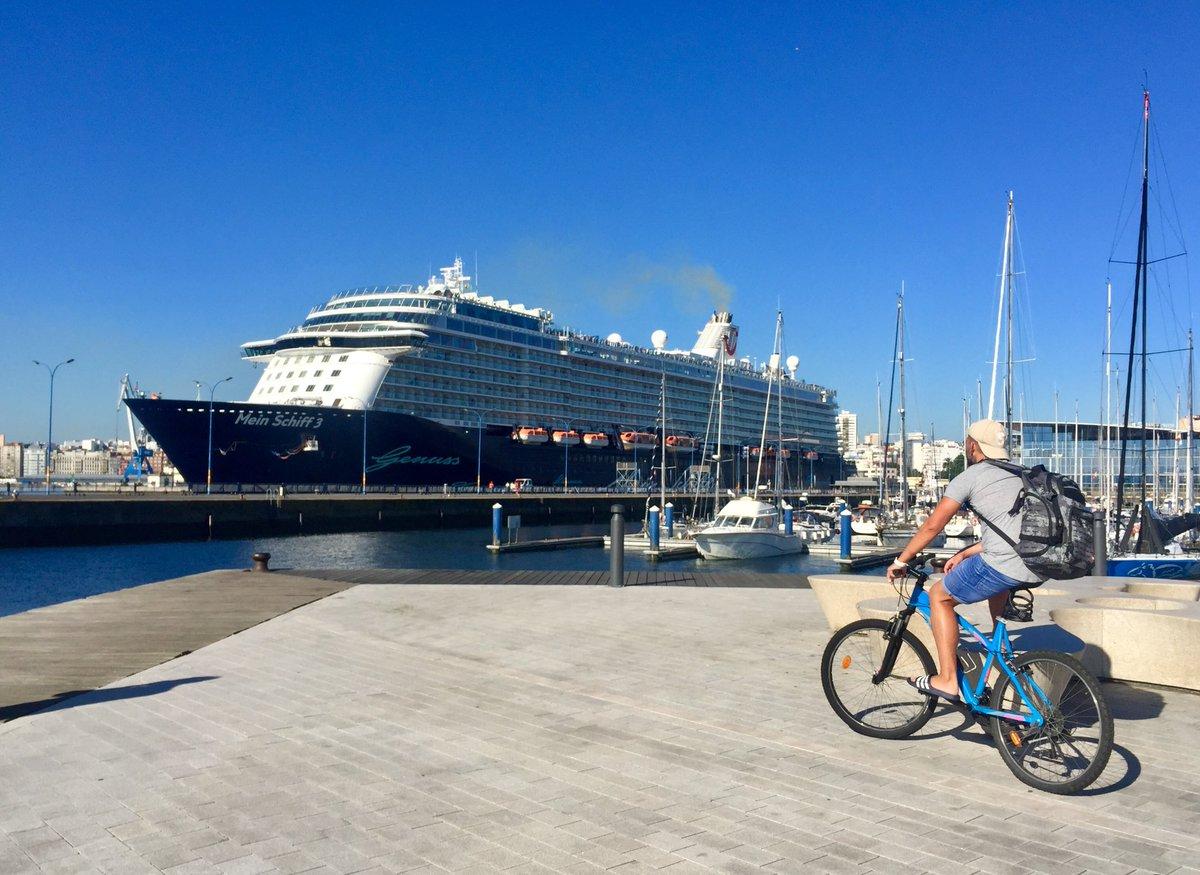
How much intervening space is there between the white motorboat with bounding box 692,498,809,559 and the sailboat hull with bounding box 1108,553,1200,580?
1383 centimetres

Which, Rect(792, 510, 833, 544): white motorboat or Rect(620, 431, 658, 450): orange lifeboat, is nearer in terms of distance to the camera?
Rect(792, 510, 833, 544): white motorboat

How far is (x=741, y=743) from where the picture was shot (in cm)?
420

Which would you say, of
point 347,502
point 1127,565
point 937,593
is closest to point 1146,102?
point 1127,565

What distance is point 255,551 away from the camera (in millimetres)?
23625

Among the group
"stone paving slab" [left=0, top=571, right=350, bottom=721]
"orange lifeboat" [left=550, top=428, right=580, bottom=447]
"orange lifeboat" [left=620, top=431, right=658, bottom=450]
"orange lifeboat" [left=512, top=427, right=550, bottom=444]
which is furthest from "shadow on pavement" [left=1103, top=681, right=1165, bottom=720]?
"orange lifeboat" [left=620, top=431, right=658, bottom=450]

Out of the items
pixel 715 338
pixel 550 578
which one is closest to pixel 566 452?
pixel 715 338

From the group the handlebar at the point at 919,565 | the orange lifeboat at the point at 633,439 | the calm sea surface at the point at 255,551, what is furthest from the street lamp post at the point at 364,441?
the handlebar at the point at 919,565

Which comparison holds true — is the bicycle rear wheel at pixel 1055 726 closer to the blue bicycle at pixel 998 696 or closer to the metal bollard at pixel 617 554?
the blue bicycle at pixel 998 696

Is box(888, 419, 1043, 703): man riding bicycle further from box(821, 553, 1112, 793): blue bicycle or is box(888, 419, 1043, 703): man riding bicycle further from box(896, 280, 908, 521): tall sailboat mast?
box(896, 280, 908, 521): tall sailboat mast

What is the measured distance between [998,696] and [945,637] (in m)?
0.31

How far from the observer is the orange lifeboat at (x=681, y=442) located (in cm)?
6744

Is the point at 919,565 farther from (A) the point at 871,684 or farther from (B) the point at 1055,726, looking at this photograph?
(B) the point at 1055,726

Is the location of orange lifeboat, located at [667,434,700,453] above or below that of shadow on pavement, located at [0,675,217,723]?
above

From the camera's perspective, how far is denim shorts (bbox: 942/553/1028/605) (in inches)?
150
